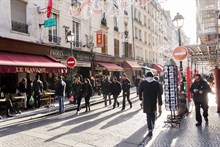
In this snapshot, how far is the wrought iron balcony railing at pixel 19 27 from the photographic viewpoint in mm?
12269

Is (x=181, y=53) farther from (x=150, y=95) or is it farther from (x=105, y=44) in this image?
(x=105, y=44)

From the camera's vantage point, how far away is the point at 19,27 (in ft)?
41.4

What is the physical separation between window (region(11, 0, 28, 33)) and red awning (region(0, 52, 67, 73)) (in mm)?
1527

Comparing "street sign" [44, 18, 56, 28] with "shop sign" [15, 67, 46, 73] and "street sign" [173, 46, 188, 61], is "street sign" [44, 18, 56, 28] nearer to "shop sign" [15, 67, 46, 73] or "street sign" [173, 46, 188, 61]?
"shop sign" [15, 67, 46, 73]

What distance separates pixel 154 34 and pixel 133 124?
1372 inches

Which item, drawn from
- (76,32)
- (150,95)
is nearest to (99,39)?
(76,32)

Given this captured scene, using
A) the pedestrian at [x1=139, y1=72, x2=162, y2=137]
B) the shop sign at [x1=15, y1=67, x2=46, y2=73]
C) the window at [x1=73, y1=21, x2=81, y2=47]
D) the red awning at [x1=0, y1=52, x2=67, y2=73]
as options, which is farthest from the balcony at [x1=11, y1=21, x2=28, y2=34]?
the pedestrian at [x1=139, y1=72, x2=162, y2=137]

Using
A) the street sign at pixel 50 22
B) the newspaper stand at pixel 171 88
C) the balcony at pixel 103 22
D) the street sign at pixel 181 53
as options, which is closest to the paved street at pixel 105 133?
the newspaper stand at pixel 171 88

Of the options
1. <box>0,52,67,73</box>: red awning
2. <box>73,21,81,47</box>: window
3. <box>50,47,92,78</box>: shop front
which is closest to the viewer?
<box>0,52,67,73</box>: red awning

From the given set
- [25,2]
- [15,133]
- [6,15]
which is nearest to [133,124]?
[15,133]

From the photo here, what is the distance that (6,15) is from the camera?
38.7 ft

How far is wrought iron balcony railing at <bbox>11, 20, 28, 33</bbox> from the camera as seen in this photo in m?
12.3

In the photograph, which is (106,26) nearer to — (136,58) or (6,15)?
(136,58)

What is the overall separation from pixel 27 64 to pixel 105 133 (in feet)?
20.4
